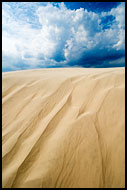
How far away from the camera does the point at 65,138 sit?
1016 mm

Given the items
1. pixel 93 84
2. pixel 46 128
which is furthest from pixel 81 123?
pixel 93 84

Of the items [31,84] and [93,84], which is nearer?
[93,84]

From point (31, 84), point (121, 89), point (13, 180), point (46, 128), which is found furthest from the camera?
point (31, 84)

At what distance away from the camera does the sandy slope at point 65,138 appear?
83 cm

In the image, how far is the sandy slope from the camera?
832 millimetres

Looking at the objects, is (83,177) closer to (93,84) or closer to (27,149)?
(27,149)

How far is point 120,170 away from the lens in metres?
0.87

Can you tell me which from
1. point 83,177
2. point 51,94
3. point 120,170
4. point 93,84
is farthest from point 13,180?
point 93,84

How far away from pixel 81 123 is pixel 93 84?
952 millimetres

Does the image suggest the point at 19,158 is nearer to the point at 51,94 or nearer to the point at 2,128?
the point at 2,128

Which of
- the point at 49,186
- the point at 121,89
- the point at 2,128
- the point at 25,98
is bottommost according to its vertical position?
the point at 49,186

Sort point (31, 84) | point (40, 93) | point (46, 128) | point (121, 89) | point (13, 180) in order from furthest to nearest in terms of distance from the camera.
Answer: point (31, 84)
point (40, 93)
point (121, 89)
point (46, 128)
point (13, 180)

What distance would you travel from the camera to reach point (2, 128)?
3.83 ft

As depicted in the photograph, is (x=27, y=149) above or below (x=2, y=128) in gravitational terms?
below
